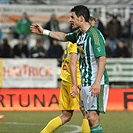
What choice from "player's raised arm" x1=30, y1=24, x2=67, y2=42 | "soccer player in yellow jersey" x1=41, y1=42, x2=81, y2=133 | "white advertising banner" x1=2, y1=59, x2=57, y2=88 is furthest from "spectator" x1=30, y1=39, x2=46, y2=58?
"player's raised arm" x1=30, y1=24, x2=67, y2=42

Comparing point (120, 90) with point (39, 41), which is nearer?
point (120, 90)

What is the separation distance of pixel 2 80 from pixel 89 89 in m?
11.5

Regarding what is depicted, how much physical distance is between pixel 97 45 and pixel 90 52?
185mm

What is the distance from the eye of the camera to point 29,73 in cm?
2036

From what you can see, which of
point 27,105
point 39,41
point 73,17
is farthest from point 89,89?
point 39,41

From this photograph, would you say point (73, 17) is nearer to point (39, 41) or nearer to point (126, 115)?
point (126, 115)

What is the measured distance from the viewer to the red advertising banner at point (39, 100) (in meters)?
17.7

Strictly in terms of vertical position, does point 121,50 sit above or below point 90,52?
below

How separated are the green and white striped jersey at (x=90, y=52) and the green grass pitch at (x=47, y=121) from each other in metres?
3.55

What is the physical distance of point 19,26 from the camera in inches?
861

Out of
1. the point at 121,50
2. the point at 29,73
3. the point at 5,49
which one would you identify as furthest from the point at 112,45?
the point at 5,49

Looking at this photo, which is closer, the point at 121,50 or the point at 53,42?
the point at 53,42

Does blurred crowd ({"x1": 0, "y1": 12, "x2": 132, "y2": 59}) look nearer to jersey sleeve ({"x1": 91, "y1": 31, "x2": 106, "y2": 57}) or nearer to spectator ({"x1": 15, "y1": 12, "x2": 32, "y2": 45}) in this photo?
spectator ({"x1": 15, "y1": 12, "x2": 32, "y2": 45})

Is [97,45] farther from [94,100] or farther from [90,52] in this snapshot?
[94,100]
